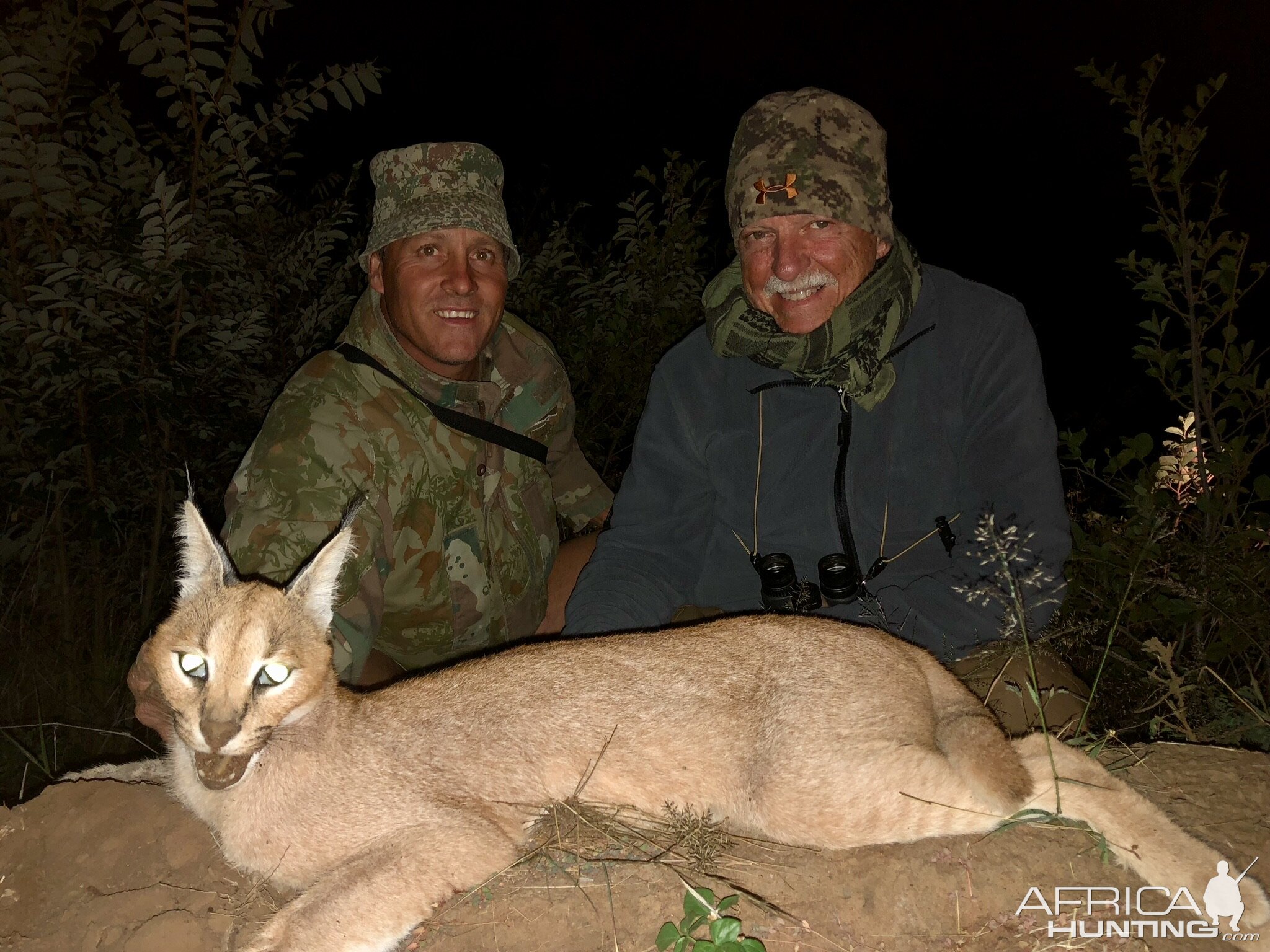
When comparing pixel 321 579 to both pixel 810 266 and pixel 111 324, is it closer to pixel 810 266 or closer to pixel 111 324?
pixel 810 266

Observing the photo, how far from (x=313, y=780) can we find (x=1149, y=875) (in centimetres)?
273

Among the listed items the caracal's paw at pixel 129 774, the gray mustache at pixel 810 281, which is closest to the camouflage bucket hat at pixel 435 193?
the gray mustache at pixel 810 281

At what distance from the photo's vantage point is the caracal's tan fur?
287 centimetres

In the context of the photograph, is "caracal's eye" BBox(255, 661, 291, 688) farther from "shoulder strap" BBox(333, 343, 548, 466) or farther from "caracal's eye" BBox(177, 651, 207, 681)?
"shoulder strap" BBox(333, 343, 548, 466)

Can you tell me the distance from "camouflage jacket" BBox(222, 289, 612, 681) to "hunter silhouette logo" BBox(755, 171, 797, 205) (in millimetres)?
1894

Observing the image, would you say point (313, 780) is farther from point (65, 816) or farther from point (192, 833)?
point (65, 816)

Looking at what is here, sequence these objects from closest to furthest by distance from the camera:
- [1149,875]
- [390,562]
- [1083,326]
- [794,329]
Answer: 1. [1149,875]
2. [794,329]
3. [390,562]
4. [1083,326]

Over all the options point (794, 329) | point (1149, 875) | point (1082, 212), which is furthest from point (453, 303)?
point (1082, 212)

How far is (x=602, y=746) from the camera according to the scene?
3.17 m

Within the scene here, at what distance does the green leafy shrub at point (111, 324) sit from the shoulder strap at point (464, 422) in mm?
1864

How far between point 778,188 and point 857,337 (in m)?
0.83

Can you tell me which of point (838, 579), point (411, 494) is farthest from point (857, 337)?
point (411, 494)

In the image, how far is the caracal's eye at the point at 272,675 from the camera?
303 cm

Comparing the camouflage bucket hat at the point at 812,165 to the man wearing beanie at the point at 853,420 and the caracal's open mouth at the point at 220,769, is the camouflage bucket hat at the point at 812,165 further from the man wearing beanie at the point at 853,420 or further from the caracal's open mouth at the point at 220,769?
the caracal's open mouth at the point at 220,769
